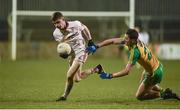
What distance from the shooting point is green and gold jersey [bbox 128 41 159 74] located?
1538 centimetres

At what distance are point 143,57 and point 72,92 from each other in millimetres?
3969

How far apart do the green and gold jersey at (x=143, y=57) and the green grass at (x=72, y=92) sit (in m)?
0.83

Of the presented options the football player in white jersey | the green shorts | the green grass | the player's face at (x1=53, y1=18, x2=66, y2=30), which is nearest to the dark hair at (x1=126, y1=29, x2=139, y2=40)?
the green shorts

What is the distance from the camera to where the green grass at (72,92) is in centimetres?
1560

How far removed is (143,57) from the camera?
1560cm

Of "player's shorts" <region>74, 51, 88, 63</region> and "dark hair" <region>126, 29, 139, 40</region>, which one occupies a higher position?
"dark hair" <region>126, 29, 139, 40</region>

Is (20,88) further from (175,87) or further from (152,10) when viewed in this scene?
(152,10)

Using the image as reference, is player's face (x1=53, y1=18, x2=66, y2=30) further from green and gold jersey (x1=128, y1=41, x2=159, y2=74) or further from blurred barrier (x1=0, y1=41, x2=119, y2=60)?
blurred barrier (x1=0, y1=41, x2=119, y2=60)

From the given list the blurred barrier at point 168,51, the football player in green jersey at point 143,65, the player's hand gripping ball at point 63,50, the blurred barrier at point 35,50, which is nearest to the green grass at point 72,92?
the football player in green jersey at point 143,65

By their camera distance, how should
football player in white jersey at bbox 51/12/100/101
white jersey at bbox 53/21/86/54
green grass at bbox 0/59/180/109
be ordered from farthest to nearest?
white jersey at bbox 53/21/86/54 < football player in white jersey at bbox 51/12/100/101 < green grass at bbox 0/59/180/109

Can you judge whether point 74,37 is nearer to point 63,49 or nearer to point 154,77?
point 63,49

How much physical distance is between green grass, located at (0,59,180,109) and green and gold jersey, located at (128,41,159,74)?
827mm

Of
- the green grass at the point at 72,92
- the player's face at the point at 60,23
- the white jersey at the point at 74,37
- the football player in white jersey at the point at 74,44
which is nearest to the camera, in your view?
the green grass at the point at 72,92

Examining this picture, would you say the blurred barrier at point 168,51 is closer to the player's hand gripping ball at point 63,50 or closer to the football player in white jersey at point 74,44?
the football player in white jersey at point 74,44
